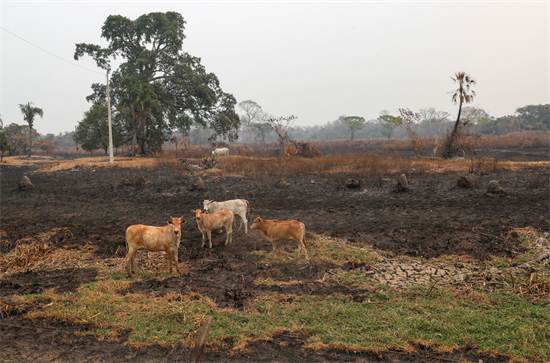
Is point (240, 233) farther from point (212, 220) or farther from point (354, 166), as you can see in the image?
point (354, 166)

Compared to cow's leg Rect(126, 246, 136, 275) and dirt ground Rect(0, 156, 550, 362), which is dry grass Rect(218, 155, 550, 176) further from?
cow's leg Rect(126, 246, 136, 275)

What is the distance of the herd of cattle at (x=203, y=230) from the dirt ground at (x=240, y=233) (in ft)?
1.78

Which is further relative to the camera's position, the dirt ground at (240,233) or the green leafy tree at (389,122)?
the green leafy tree at (389,122)

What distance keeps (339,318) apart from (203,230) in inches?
212

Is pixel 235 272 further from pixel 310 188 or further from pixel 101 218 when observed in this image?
pixel 310 188

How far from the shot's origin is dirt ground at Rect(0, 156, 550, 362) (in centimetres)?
617

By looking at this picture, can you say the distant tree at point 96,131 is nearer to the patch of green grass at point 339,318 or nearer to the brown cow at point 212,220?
the brown cow at point 212,220

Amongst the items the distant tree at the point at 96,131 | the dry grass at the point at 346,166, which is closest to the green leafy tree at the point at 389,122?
the dry grass at the point at 346,166

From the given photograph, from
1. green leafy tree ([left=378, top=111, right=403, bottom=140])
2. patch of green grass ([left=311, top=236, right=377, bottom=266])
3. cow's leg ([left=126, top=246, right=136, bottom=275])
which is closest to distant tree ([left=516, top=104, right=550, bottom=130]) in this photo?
green leafy tree ([left=378, top=111, right=403, bottom=140])

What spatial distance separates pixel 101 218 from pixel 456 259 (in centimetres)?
1135

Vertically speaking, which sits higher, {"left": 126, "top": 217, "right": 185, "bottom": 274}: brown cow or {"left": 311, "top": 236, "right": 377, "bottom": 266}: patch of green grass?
{"left": 126, "top": 217, "right": 185, "bottom": 274}: brown cow

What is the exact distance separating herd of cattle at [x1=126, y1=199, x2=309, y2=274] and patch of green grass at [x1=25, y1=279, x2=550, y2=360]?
130cm

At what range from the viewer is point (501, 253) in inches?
398

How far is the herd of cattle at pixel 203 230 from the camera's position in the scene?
8891 millimetres
